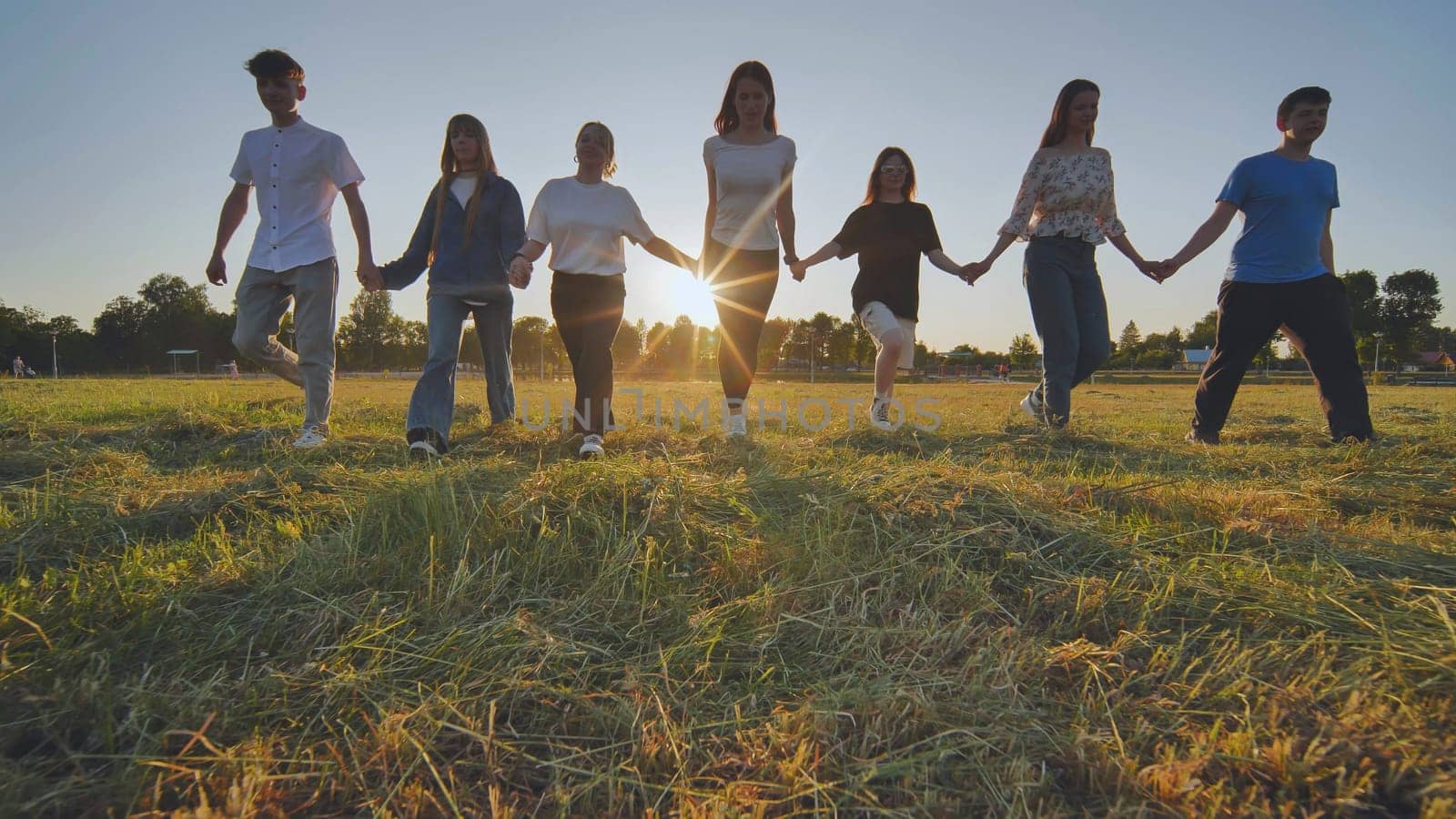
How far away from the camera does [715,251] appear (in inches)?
186

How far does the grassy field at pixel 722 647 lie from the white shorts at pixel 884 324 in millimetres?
3036

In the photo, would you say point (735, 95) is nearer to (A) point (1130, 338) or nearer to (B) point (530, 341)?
(B) point (530, 341)

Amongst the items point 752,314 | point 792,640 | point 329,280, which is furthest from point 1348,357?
point 329,280

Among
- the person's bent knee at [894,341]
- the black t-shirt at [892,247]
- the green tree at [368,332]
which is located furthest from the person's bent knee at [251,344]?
the green tree at [368,332]

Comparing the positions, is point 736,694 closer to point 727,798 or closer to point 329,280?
point 727,798

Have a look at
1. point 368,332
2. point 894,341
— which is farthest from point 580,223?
point 368,332

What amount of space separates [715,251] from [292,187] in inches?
112

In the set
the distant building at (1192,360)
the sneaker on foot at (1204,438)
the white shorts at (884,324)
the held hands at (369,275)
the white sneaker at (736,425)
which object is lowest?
the sneaker on foot at (1204,438)

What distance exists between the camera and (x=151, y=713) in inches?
41.9

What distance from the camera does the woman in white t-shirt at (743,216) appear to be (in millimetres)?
4500

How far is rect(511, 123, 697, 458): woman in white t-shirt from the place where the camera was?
4230 mm

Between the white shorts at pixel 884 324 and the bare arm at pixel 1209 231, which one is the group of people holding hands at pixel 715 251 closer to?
the bare arm at pixel 1209 231

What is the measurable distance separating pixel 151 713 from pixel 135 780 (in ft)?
0.58

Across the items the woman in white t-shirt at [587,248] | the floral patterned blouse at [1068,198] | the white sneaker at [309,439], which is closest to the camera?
the white sneaker at [309,439]
